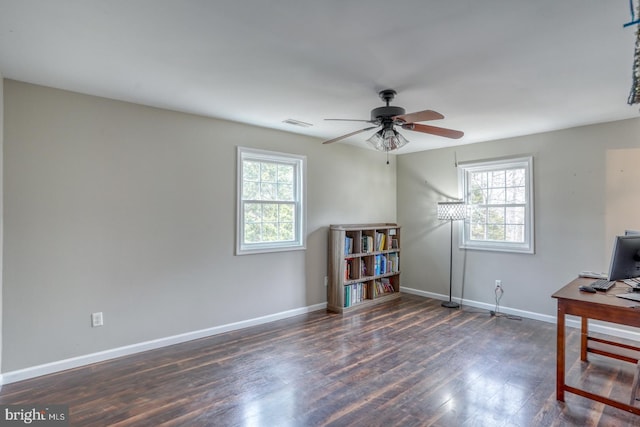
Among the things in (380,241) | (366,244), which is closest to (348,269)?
(366,244)

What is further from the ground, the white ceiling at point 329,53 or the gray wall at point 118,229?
the white ceiling at point 329,53

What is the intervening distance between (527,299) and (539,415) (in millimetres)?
2522

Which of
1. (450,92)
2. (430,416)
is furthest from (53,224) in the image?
(450,92)

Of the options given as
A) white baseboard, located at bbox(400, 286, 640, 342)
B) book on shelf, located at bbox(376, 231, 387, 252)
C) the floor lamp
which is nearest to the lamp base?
the floor lamp

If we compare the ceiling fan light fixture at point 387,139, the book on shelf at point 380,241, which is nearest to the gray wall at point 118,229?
the book on shelf at point 380,241

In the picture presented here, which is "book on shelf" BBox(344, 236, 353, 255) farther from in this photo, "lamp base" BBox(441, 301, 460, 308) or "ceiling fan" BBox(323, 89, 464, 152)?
"ceiling fan" BBox(323, 89, 464, 152)

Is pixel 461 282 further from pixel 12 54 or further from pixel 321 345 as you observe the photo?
pixel 12 54

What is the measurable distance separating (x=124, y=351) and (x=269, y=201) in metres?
2.20

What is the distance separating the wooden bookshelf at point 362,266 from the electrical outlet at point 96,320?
275 centimetres

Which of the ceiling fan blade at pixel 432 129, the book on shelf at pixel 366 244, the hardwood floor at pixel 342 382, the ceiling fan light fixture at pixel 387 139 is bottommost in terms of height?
the hardwood floor at pixel 342 382

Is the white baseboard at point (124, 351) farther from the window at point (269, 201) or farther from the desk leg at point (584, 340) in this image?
the desk leg at point (584, 340)

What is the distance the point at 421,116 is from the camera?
252 centimetres

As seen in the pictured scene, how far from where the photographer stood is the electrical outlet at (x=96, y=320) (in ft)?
9.89

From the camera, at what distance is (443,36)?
2.02 meters
